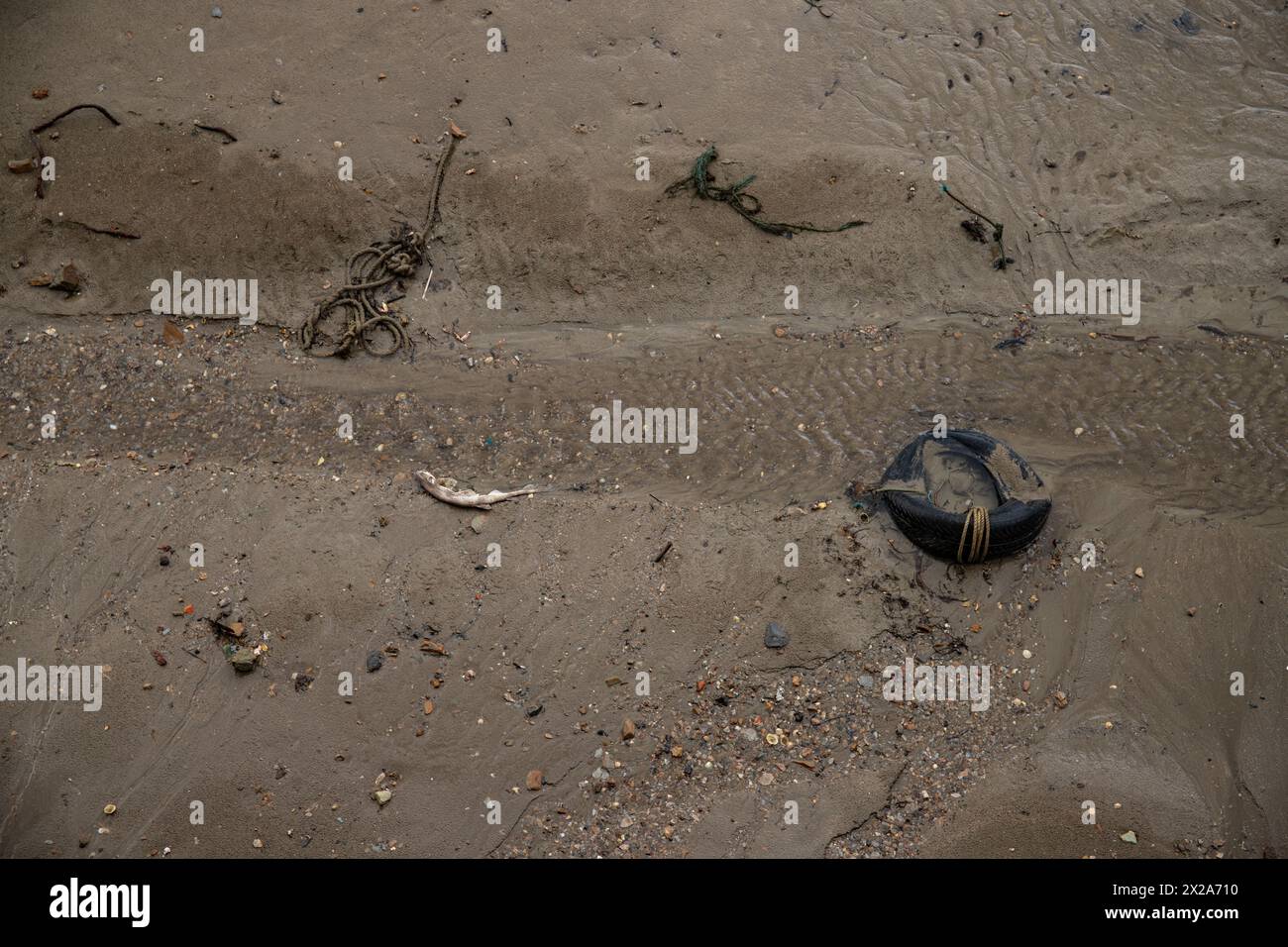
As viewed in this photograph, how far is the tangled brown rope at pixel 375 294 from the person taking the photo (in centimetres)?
693

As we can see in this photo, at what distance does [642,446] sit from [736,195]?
7.11ft

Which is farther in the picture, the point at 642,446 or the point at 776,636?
the point at 642,446

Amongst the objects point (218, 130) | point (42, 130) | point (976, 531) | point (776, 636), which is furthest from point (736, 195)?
point (42, 130)

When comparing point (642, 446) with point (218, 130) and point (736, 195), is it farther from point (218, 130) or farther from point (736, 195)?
point (218, 130)

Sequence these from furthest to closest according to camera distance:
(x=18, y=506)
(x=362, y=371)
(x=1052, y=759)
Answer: (x=362, y=371)
(x=18, y=506)
(x=1052, y=759)

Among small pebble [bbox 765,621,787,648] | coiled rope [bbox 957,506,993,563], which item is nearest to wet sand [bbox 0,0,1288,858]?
small pebble [bbox 765,621,787,648]

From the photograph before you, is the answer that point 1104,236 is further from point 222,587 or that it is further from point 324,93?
point 222,587

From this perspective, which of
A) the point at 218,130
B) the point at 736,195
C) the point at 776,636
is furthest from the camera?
the point at 218,130

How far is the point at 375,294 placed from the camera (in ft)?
23.2

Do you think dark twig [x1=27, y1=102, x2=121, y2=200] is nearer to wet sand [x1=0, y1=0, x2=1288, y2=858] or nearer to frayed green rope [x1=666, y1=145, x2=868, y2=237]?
wet sand [x1=0, y1=0, x2=1288, y2=858]

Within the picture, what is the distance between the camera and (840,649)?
6.11m

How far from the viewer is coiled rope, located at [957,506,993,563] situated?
20.0 ft

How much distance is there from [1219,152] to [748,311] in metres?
4.08

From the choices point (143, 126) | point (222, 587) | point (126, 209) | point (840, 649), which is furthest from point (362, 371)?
point (840, 649)
